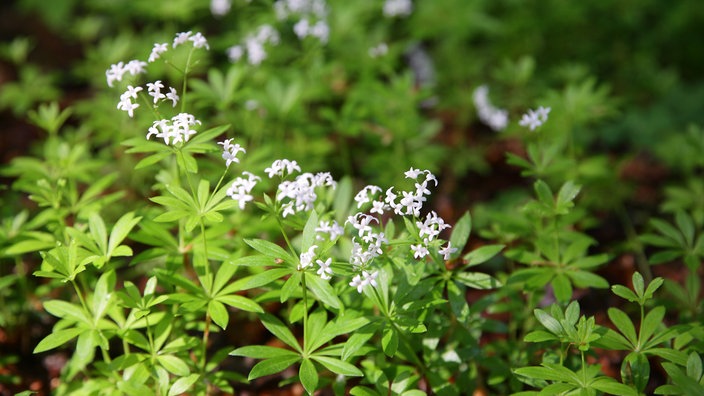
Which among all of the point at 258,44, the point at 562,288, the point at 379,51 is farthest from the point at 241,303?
the point at 379,51

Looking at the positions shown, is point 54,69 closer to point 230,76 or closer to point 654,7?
point 230,76

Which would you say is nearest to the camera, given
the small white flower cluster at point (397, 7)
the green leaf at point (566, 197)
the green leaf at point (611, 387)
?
the green leaf at point (611, 387)

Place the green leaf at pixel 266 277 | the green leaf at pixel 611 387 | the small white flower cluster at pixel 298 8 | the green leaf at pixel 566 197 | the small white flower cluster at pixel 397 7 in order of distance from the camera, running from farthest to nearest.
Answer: the small white flower cluster at pixel 397 7 → the small white flower cluster at pixel 298 8 → the green leaf at pixel 566 197 → the green leaf at pixel 266 277 → the green leaf at pixel 611 387

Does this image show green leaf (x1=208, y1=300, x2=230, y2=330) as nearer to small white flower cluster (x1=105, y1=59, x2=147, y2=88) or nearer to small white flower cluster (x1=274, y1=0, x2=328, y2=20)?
small white flower cluster (x1=105, y1=59, x2=147, y2=88)

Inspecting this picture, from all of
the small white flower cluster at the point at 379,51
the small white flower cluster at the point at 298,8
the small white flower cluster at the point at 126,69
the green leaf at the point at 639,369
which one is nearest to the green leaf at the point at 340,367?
the green leaf at the point at 639,369

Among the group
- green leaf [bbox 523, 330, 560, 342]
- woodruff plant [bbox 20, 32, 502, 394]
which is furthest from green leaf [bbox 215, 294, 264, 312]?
green leaf [bbox 523, 330, 560, 342]

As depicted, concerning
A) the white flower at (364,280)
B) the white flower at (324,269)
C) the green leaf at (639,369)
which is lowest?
the green leaf at (639,369)

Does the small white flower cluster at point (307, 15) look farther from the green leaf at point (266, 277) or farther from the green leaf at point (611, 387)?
the green leaf at point (611, 387)

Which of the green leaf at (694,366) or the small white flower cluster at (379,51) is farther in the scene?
the small white flower cluster at (379,51)
